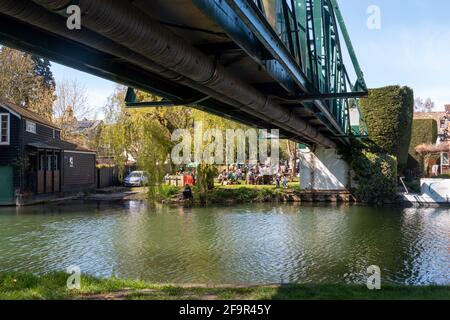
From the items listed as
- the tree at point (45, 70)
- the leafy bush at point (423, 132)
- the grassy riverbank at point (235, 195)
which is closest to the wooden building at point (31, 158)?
the grassy riverbank at point (235, 195)

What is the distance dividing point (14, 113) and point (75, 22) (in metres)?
24.5

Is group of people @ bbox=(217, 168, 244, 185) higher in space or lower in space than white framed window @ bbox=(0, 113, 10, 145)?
lower

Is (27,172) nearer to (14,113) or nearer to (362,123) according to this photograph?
(14,113)

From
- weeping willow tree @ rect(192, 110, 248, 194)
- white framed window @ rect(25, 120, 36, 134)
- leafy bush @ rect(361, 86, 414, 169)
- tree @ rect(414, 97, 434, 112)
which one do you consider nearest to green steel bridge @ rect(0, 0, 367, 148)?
weeping willow tree @ rect(192, 110, 248, 194)

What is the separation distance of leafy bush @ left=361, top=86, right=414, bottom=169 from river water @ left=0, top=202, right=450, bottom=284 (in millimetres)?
8472

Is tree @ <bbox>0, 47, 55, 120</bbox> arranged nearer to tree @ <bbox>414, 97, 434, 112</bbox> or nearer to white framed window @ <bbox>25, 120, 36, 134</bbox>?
white framed window @ <bbox>25, 120, 36, 134</bbox>

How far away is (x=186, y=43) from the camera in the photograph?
572 cm

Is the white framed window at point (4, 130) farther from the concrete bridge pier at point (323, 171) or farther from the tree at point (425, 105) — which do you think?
the tree at point (425, 105)

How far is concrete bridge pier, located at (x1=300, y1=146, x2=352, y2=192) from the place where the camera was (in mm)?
29969

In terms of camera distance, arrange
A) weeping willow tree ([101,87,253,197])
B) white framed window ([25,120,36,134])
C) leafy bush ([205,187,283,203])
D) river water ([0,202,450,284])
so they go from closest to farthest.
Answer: river water ([0,202,450,284]), weeping willow tree ([101,87,253,197]), leafy bush ([205,187,283,203]), white framed window ([25,120,36,134])

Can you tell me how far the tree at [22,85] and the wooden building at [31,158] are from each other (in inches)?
340
